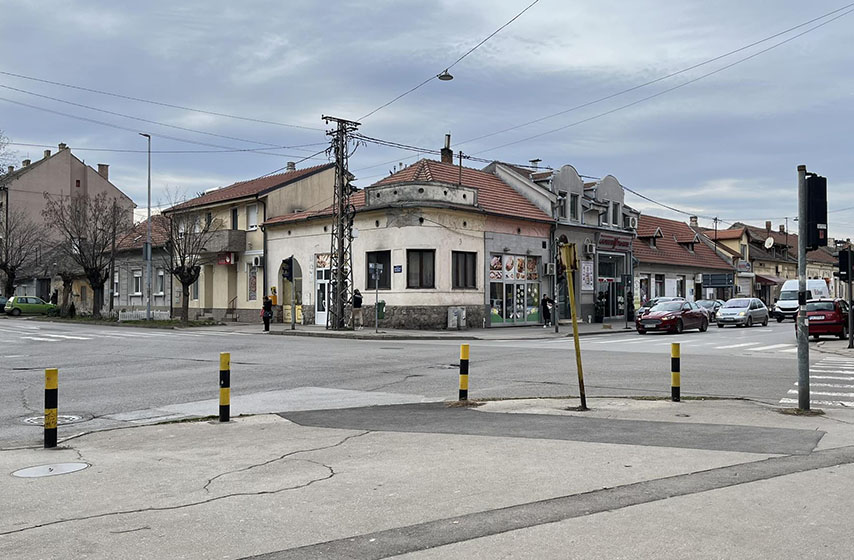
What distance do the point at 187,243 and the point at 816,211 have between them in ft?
119

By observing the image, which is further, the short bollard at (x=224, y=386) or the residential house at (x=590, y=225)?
the residential house at (x=590, y=225)

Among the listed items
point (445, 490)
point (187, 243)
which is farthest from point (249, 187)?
point (445, 490)

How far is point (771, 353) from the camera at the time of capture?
74.5 ft

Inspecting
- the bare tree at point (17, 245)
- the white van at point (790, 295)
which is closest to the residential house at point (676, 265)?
the white van at point (790, 295)

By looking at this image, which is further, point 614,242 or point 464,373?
point 614,242

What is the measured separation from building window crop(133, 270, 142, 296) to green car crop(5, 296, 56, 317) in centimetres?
610

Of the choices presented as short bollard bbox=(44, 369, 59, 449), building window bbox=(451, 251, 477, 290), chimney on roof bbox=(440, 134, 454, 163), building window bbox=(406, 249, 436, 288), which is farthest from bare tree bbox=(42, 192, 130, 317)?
short bollard bbox=(44, 369, 59, 449)

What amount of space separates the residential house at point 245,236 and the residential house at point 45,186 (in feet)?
77.7

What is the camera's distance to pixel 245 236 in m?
44.8

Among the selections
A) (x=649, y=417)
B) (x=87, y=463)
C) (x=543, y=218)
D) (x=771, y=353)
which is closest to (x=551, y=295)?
(x=543, y=218)

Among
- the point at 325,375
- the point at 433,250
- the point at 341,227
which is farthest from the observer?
the point at 433,250

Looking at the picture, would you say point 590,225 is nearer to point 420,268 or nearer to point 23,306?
point 420,268

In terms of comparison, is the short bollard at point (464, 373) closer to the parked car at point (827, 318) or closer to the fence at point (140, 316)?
the parked car at point (827, 318)

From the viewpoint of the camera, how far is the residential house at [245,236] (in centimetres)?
4343
